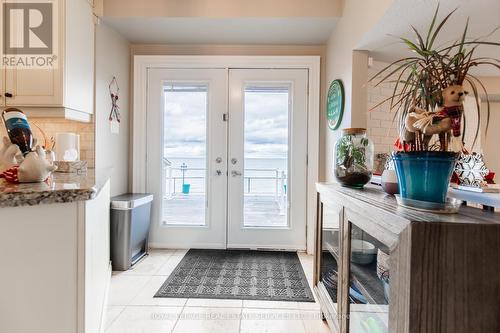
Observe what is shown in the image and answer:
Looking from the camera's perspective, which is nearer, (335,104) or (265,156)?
(335,104)

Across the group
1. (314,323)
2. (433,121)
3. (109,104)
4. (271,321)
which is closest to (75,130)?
(109,104)

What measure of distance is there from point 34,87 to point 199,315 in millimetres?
2037

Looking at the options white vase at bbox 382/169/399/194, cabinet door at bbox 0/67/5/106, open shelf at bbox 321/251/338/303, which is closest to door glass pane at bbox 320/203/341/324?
open shelf at bbox 321/251/338/303

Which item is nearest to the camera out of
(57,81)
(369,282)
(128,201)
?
(369,282)

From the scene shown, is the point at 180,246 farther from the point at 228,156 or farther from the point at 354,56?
the point at 354,56

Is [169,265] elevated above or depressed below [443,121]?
Result: below

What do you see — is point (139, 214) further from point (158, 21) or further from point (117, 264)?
point (158, 21)

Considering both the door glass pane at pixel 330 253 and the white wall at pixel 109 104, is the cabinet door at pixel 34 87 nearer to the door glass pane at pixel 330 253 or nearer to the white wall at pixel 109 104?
the white wall at pixel 109 104

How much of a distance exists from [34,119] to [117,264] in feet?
4.82

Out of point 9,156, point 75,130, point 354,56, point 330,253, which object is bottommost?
point 330,253

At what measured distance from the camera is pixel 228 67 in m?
2.99

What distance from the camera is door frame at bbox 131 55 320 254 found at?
9.69 ft

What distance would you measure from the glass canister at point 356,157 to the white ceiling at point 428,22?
2.34 ft

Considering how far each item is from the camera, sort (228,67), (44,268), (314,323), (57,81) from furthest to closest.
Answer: (228,67) < (57,81) < (314,323) < (44,268)
